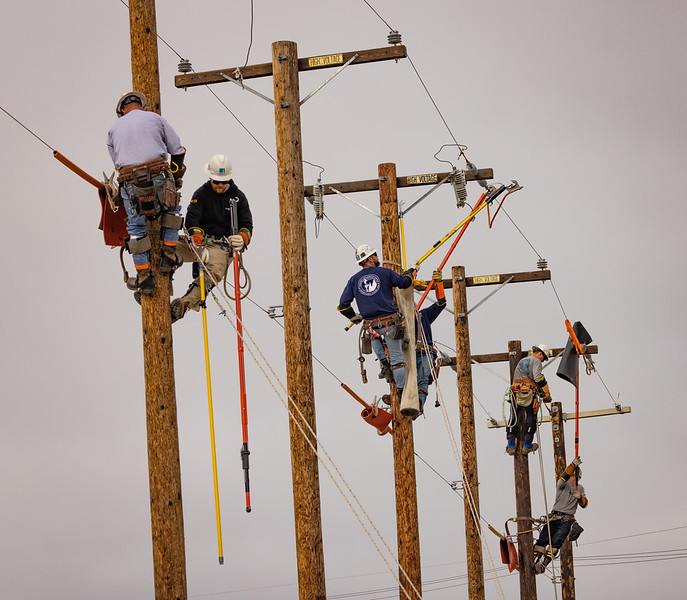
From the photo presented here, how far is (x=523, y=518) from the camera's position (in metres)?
21.8

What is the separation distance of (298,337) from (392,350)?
10.1ft

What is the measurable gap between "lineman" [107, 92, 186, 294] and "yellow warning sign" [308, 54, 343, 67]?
10.3 ft

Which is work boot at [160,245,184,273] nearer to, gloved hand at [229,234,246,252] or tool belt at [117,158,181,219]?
tool belt at [117,158,181,219]

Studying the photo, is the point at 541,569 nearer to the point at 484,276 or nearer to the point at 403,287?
the point at 484,276

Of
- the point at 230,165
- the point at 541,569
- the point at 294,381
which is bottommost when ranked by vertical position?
the point at 541,569

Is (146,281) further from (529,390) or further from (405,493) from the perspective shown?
(529,390)

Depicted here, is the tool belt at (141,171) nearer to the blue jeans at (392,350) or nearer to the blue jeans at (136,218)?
the blue jeans at (136,218)

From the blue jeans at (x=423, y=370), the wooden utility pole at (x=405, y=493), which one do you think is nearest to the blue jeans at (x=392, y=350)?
the wooden utility pole at (x=405, y=493)

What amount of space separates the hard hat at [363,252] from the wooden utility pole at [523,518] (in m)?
6.24

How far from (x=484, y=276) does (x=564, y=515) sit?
162 inches

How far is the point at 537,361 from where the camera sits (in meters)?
20.5

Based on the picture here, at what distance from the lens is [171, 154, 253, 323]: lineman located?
12703 mm

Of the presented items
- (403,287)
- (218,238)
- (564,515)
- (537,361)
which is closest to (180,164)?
(218,238)

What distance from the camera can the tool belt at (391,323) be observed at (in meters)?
15.6
